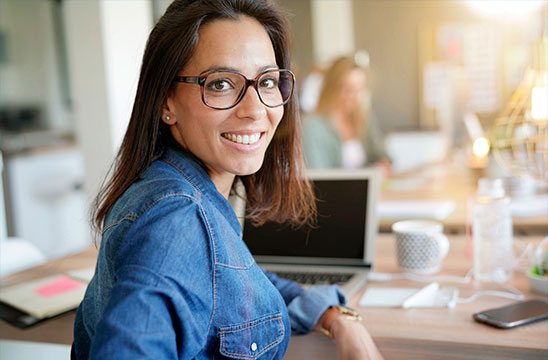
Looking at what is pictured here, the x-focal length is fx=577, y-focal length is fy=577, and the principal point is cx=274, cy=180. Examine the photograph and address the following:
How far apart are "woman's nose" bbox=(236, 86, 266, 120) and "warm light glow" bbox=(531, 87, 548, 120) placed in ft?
2.42

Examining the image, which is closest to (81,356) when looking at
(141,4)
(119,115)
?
(119,115)

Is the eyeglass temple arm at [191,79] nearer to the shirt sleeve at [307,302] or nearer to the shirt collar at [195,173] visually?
the shirt collar at [195,173]

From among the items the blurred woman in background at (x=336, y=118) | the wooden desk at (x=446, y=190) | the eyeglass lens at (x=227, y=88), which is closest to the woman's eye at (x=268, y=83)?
the eyeglass lens at (x=227, y=88)

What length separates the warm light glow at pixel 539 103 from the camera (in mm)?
1342

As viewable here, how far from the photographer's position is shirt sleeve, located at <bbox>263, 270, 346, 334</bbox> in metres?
1.16

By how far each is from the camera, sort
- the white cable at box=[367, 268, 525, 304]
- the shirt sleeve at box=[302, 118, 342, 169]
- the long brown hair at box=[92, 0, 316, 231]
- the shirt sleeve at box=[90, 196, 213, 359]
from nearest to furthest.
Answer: the shirt sleeve at box=[90, 196, 213, 359] < the long brown hair at box=[92, 0, 316, 231] < the white cable at box=[367, 268, 525, 304] < the shirt sleeve at box=[302, 118, 342, 169]

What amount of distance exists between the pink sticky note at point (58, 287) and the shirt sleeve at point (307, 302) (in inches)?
21.8

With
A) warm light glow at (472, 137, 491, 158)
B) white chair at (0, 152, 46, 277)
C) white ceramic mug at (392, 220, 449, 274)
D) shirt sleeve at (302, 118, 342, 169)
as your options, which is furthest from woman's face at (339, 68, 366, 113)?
white chair at (0, 152, 46, 277)

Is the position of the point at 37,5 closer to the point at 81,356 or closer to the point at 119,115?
the point at 119,115

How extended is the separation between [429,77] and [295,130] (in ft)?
12.0

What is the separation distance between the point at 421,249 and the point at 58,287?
92 cm

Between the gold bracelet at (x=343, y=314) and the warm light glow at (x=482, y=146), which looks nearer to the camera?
the gold bracelet at (x=343, y=314)

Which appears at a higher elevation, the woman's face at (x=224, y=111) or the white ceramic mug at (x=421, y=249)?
the woman's face at (x=224, y=111)

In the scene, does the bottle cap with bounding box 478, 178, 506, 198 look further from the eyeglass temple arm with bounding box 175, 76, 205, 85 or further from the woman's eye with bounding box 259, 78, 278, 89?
the eyeglass temple arm with bounding box 175, 76, 205, 85
